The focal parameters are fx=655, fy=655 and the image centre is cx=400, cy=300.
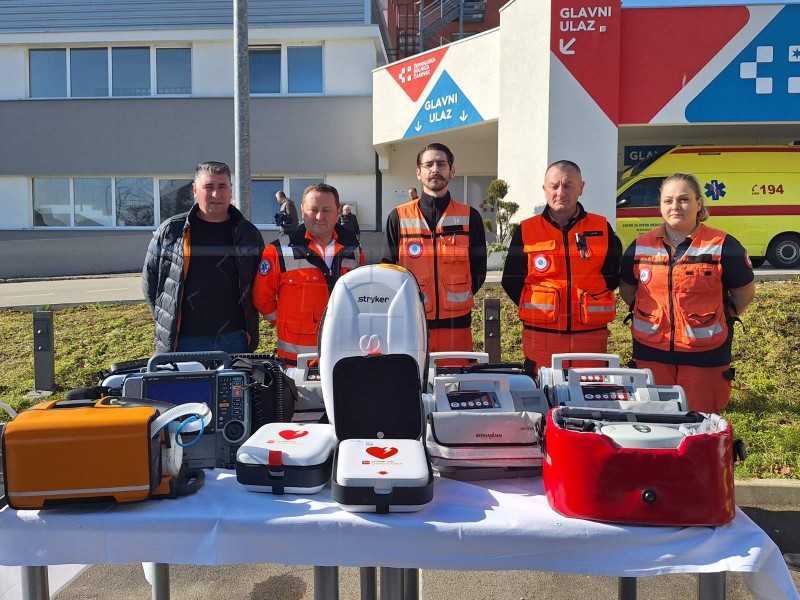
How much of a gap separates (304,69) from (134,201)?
17.0 feet

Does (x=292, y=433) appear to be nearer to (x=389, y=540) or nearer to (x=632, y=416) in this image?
(x=389, y=540)

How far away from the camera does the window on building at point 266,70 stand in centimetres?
1520

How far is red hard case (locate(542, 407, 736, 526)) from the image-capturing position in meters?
1.49

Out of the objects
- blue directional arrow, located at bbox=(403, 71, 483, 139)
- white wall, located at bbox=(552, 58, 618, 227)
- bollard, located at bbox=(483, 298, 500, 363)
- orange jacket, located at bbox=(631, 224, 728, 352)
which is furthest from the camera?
blue directional arrow, located at bbox=(403, 71, 483, 139)

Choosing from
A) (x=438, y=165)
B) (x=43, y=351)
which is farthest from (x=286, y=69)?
(x=438, y=165)

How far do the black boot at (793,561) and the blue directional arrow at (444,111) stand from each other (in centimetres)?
1062

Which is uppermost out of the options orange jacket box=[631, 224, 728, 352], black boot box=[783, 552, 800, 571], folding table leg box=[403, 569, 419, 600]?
orange jacket box=[631, 224, 728, 352]

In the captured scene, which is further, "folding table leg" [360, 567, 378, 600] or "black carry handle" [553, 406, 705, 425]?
"folding table leg" [360, 567, 378, 600]

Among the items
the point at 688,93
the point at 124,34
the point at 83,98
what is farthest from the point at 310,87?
the point at 688,93

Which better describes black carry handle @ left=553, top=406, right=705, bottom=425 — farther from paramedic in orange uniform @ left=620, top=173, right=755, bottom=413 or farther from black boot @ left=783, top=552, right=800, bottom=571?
black boot @ left=783, top=552, right=800, bottom=571

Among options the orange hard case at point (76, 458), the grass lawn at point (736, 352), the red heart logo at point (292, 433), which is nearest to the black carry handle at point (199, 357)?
the red heart logo at point (292, 433)

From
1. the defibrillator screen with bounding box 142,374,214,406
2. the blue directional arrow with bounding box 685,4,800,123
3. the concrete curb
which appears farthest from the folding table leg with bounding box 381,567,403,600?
the blue directional arrow with bounding box 685,4,800,123

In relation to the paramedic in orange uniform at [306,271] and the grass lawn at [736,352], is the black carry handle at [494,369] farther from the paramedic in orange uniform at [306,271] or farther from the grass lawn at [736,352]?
the grass lawn at [736,352]

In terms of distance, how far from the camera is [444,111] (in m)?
13.4
